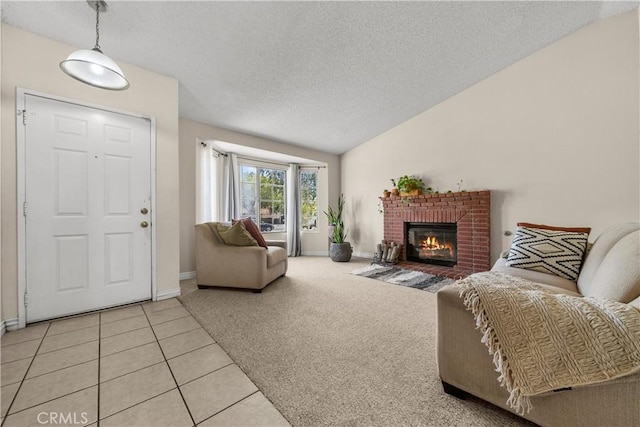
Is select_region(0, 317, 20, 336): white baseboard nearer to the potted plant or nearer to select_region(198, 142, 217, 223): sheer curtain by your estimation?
select_region(198, 142, 217, 223): sheer curtain

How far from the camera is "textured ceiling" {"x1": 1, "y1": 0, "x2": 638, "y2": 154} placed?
195cm

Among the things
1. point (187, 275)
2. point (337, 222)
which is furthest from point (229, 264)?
point (337, 222)

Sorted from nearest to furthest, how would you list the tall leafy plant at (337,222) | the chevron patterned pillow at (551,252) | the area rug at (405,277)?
the chevron patterned pillow at (551,252), the area rug at (405,277), the tall leafy plant at (337,222)

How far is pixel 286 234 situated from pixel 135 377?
4086 mm

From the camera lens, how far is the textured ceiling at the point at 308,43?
1.95 m

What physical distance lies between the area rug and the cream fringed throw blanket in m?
2.08

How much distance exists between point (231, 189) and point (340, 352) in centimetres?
359

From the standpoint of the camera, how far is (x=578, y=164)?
2.75 metres

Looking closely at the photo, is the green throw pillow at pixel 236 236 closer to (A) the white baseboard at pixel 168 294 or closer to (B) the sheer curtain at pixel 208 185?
(A) the white baseboard at pixel 168 294

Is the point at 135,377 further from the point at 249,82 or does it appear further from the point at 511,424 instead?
the point at 249,82

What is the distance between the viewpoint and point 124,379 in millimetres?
1329

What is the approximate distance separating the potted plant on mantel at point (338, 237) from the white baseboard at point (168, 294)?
276 cm

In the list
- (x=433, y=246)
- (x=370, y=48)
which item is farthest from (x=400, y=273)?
(x=370, y=48)

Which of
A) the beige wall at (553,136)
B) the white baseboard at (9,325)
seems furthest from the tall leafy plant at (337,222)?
the white baseboard at (9,325)
